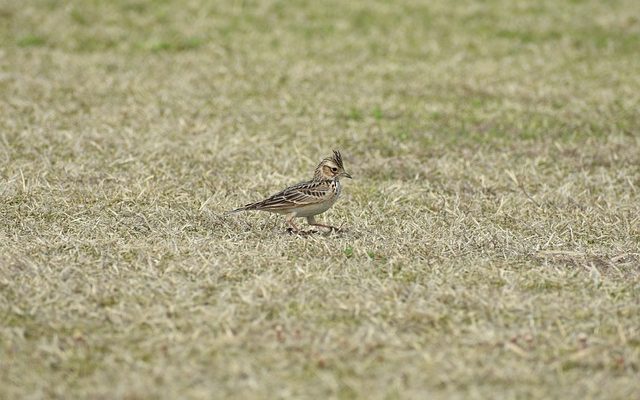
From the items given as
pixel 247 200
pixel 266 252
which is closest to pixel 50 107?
pixel 247 200

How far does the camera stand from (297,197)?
361 inches

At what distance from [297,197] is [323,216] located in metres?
1.04

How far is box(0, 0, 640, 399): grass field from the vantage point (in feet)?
21.3

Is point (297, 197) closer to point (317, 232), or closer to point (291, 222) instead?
point (291, 222)

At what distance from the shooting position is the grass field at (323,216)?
256 inches

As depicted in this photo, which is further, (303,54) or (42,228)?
(303,54)

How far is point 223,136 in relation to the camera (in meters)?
13.2

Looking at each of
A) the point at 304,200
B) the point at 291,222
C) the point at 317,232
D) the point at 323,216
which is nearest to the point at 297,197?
the point at 304,200

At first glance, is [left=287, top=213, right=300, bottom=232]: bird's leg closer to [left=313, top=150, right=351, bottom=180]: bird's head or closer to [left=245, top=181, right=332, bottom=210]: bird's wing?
[left=245, top=181, right=332, bottom=210]: bird's wing

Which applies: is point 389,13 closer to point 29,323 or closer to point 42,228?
point 42,228

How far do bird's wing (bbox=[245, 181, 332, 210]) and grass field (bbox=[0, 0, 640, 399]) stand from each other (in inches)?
11.7

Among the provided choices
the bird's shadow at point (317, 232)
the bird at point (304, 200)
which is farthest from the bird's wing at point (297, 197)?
the bird's shadow at point (317, 232)

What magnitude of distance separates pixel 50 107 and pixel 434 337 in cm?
920

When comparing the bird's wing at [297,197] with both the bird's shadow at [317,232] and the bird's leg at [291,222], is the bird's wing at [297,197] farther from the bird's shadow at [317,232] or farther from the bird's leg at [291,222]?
the bird's shadow at [317,232]
